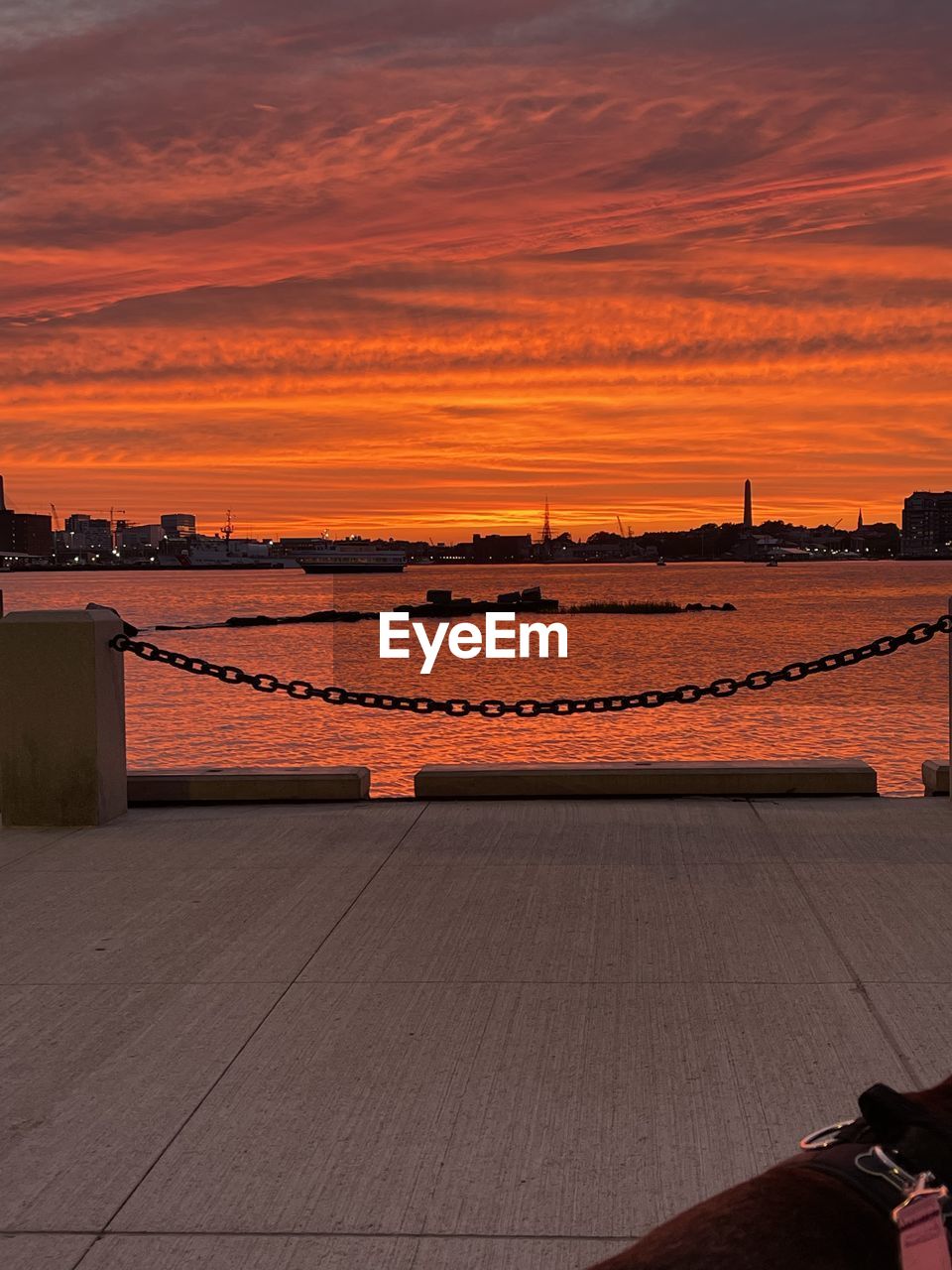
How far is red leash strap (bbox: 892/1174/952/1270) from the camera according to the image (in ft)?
4.69

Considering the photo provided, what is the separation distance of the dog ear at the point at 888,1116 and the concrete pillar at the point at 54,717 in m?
6.64

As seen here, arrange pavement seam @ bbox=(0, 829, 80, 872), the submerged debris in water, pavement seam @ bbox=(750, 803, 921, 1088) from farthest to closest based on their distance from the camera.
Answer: the submerged debris in water, pavement seam @ bbox=(0, 829, 80, 872), pavement seam @ bbox=(750, 803, 921, 1088)

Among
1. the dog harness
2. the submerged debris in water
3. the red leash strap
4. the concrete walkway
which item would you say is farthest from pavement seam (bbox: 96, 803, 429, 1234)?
the submerged debris in water

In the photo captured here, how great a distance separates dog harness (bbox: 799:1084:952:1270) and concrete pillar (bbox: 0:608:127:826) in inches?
260

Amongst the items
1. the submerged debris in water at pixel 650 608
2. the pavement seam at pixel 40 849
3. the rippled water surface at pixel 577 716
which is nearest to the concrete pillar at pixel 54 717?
the pavement seam at pixel 40 849

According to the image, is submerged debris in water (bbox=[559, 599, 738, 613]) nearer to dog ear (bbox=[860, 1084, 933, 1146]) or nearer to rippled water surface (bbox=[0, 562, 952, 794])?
rippled water surface (bbox=[0, 562, 952, 794])

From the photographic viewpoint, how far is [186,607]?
123688 millimetres

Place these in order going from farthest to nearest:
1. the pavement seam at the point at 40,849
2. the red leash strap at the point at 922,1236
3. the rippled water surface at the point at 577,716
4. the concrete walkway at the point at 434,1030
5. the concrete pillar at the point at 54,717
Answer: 1. the rippled water surface at the point at 577,716
2. the concrete pillar at the point at 54,717
3. the pavement seam at the point at 40,849
4. the concrete walkway at the point at 434,1030
5. the red leash strap at the point at 922,1236

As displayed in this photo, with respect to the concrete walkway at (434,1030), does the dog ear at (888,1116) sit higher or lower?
higher

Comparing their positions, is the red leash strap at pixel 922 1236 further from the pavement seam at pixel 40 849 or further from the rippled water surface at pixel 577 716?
the rippled water surface at pixel 577 716

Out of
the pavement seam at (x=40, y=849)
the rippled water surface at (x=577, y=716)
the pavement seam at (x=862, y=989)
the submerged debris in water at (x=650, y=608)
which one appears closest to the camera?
the pavement seam at (x=862, y=989)

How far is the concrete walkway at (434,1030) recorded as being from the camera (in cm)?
328

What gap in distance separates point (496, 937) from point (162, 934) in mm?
1427

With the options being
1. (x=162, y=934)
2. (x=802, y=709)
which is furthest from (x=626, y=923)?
(x=802, y=709)
